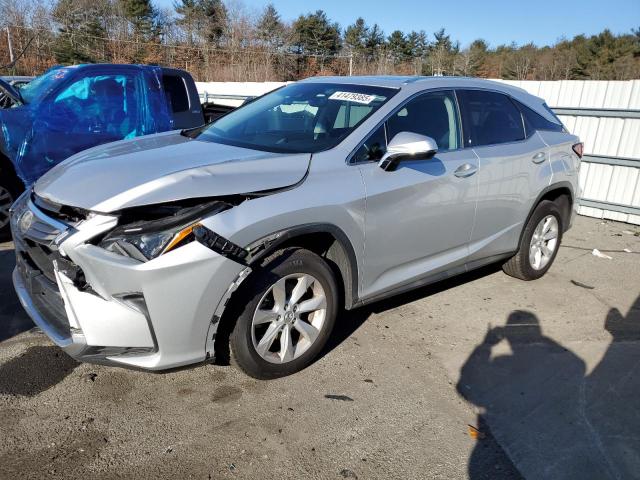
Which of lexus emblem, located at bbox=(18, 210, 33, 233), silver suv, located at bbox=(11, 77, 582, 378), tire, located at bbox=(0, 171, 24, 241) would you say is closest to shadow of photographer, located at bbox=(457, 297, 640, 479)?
silver suv, located at bbox=(11, 77, 582, 378)

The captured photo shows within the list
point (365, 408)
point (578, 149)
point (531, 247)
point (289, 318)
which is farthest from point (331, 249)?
point (578, 149)

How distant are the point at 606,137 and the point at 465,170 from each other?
5.37m

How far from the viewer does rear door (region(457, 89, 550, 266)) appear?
13.3ft

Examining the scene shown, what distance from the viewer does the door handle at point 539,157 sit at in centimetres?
451

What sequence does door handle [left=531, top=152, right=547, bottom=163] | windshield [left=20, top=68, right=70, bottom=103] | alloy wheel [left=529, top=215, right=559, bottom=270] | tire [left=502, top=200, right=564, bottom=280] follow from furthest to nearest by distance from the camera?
1. windshield [left=20, top=68, right=70, bottom=103]
2. alloy wheel [left=529, top=215, right=559, bottom=270]
3. tire [left=502, top=200, right=564, bottom=280]
4. door handle [left=531, top=152, right=547, bottom=163]

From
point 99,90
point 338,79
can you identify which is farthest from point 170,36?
point 338,79

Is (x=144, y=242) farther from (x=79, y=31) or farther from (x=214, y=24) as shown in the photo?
(x=214, y=24)

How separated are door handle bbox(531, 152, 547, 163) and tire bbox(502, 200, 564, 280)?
423 mm

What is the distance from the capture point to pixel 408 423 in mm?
2883

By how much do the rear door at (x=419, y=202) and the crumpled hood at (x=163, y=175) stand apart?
1.86 feet

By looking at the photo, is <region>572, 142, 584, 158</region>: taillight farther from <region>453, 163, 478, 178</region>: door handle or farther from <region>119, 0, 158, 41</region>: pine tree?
<region>119, 0, 158, 41</region>: pine tree

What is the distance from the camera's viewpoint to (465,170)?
3832mm

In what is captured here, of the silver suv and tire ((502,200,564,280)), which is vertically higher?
the silver suv

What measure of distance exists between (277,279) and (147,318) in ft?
2.37
